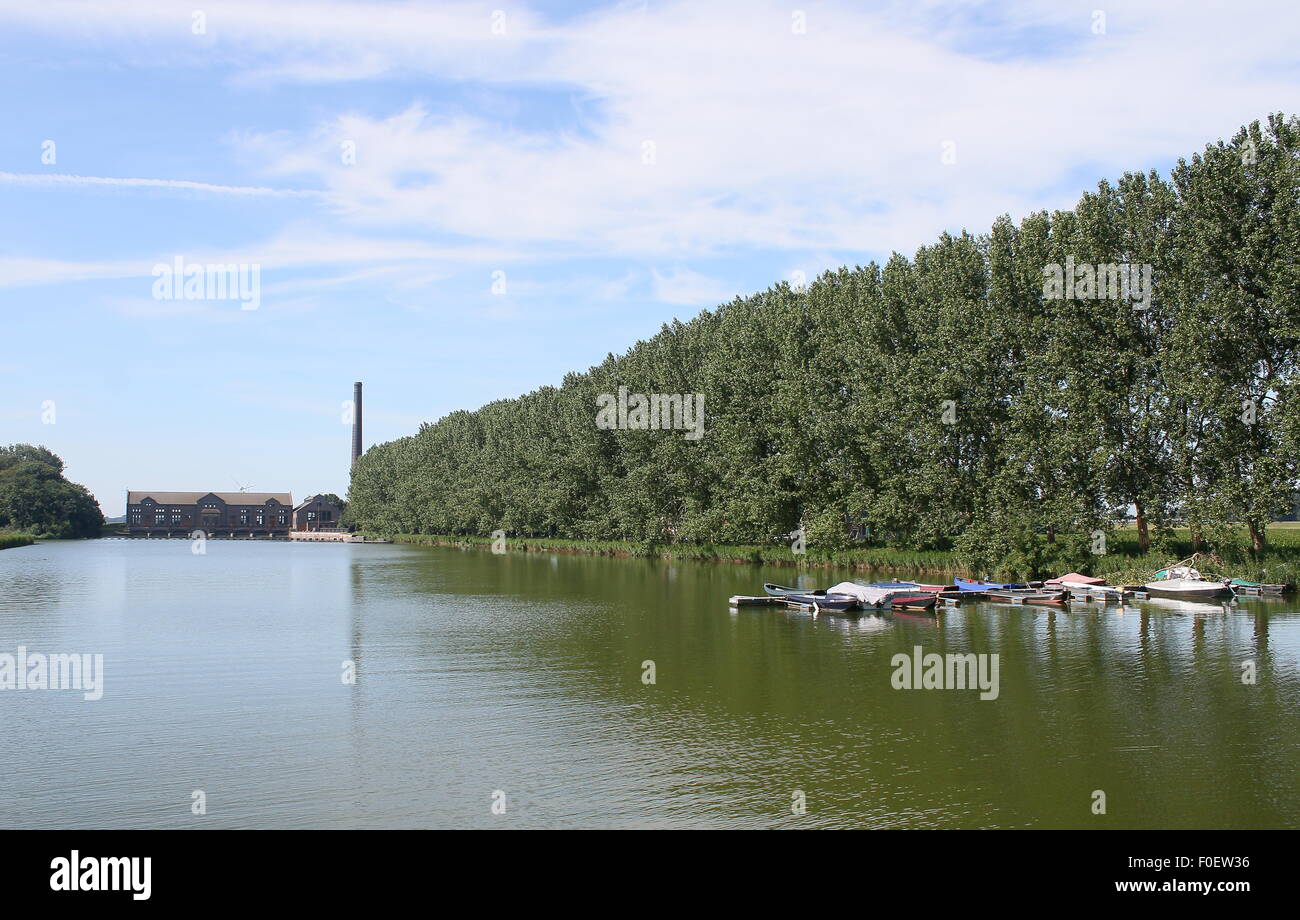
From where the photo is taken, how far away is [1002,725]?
22.7 m

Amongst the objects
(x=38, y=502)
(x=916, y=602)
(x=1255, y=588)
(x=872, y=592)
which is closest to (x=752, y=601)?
(x=872, y=592)

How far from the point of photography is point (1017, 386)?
2459 inches

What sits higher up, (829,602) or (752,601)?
(829,602)

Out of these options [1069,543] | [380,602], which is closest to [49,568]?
[380,602]

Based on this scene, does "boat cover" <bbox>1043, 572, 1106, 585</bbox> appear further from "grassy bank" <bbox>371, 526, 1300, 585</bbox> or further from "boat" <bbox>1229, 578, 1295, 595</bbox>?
"boat" <bbox>1229, 578, 1295, 595</bbox>

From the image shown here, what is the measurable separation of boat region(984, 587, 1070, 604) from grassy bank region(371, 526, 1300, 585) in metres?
6.61

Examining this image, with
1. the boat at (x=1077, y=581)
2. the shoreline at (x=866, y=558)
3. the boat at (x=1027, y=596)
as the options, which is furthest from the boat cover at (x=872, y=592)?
the shoreline at (x=866, y=558)

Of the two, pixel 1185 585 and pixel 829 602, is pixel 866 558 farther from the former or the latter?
pixel 829 602

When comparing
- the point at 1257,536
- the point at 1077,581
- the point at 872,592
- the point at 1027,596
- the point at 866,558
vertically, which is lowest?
the point at 1027,596

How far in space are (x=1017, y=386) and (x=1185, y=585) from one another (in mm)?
18068

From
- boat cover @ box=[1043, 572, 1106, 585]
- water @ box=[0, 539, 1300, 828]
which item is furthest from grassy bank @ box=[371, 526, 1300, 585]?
water @ box=[0, 539, 1300, 828]

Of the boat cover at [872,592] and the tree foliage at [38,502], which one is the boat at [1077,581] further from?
the tree foliage at [38,502]

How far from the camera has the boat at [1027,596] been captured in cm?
4884
